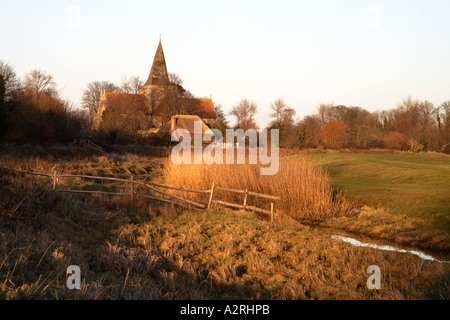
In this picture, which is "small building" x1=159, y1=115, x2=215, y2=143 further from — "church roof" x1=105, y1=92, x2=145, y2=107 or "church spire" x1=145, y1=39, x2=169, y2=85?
"church spire" x1=145, y1=39, x2=169, y2=85

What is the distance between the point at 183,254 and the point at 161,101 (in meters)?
48.0

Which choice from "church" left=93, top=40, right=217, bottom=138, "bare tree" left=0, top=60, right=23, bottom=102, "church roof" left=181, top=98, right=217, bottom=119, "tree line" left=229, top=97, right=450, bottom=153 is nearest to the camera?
"bare tree" left=0, top=60, right=23, bottom=102

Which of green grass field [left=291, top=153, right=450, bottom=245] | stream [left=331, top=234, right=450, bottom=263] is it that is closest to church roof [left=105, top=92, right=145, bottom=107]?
green grass field [left=291, top=153, right=450, bottom=245]

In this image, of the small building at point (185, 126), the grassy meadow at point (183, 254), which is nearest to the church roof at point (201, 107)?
the small building at point (185, 126)

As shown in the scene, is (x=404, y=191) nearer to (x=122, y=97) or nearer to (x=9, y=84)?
(x=9, y=84)

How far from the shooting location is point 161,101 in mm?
53719

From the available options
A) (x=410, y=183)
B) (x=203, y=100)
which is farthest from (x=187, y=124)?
(x=410, y=183)

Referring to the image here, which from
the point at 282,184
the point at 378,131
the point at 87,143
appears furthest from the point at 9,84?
the point at 378,131

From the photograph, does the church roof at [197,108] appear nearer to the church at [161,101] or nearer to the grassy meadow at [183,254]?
the church at [161,101]

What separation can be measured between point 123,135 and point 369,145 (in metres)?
28.9

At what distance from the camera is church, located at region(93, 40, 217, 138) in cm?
5150

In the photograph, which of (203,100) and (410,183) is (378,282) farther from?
(203,100)

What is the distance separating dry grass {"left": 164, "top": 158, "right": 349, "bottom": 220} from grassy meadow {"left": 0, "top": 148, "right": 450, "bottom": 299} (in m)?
1.22

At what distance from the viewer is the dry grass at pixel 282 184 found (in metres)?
14.0
